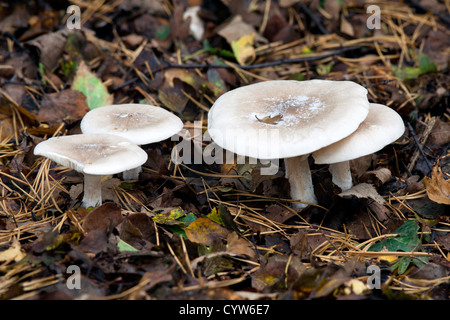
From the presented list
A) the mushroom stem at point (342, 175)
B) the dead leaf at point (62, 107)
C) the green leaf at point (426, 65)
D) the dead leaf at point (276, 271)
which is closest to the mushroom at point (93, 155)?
the dead leaf at point (276, 271)

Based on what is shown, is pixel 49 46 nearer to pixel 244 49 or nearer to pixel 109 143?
pixel 244 49

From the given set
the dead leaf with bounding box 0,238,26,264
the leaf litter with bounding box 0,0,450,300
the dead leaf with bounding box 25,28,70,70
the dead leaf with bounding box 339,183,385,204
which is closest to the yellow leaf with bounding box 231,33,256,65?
the leaf litter with bounding box 0,0,450,300

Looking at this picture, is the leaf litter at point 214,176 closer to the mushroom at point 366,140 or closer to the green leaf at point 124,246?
the green leaf at point 124,246

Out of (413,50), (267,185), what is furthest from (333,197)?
(413,50)

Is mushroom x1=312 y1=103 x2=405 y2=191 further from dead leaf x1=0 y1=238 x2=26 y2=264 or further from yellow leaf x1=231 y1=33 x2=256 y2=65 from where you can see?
yellow leaf x1=231 y1=33 x2=256 y2=65

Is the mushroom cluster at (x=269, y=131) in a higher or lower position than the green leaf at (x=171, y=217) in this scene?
higher

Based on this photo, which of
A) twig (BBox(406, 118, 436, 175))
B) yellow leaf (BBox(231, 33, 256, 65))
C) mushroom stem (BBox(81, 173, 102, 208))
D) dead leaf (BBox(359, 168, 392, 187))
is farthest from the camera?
yellow leaf (BBox(231, 33, 256, 65))
